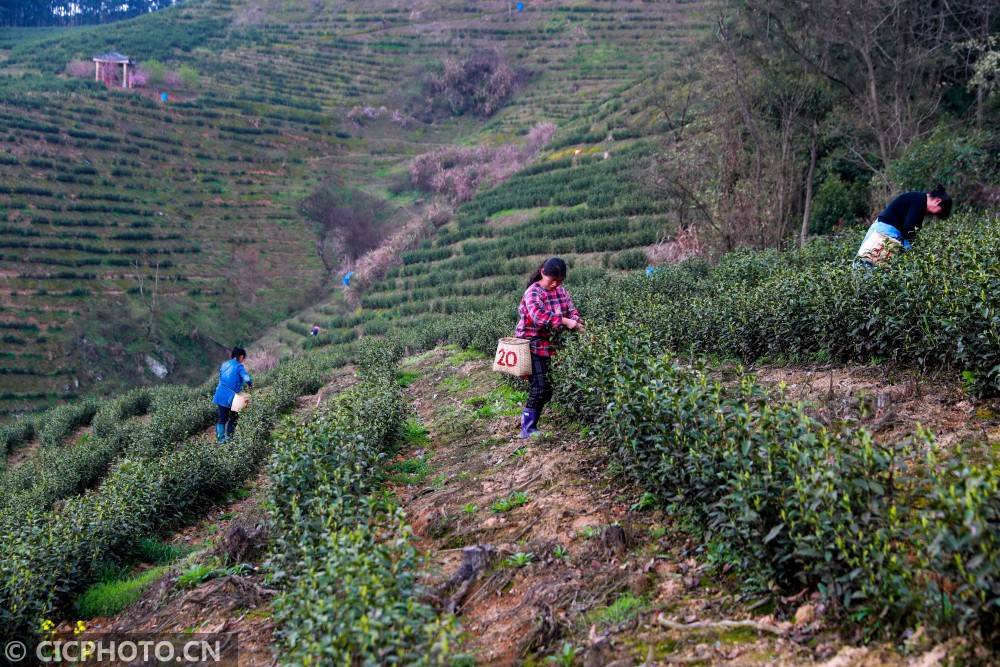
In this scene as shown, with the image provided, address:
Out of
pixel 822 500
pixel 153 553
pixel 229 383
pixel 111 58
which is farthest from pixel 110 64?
pixel 822 500

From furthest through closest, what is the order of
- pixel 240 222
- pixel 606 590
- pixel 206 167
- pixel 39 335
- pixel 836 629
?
pixel 206 167 < pixel 240 222 < pixel 39 335 < pixel 606 590 < pixel 836 629

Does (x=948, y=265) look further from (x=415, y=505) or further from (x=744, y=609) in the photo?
(x=415, y=505)

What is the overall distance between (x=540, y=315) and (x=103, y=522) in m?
4.82

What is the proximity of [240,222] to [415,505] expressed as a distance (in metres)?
38.5

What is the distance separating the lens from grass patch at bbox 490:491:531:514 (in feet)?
20.0

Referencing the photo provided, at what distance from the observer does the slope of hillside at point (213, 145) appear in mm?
33250

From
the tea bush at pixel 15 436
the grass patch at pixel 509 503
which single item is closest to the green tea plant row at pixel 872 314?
the grass patch at pixel 509 503

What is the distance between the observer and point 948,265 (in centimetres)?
659

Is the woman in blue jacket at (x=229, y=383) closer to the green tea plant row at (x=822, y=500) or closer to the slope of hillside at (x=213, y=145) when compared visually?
the green tea plant row at (x=822, y=500)

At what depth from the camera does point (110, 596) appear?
6867mm

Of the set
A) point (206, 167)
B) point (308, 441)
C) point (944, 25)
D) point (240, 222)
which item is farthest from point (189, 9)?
point (308, 441)

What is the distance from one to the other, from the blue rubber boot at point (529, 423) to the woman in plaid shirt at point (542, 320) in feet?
0.20

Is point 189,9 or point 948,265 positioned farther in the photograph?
point 189,9

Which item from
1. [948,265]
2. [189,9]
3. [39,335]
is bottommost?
[39,335]
